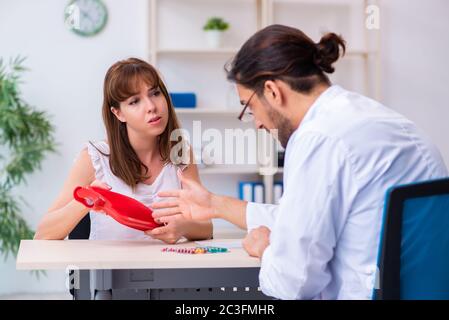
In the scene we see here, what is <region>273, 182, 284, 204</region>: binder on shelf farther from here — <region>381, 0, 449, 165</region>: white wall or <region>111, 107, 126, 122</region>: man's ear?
<region>111, 107, 126, 122</region>: man's ear

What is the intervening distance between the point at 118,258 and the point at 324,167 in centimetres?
63

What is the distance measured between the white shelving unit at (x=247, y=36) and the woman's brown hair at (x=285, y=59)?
2726 mm

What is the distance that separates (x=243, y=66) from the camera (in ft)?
5.24

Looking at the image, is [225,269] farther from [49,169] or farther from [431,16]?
[431,16]

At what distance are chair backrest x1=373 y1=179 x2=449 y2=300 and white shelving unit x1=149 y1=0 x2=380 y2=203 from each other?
3.01 m

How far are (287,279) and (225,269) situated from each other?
1.82 feet

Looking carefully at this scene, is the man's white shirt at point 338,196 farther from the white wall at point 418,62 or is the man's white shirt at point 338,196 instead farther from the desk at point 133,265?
the white wall at point 418,62

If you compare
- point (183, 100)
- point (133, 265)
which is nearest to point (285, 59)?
point (133, 265)

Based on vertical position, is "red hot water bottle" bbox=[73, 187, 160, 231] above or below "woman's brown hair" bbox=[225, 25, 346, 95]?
below

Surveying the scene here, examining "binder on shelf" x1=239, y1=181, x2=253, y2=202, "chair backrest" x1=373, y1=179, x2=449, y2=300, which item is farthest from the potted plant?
"chair backrest" x1=373, y1=179, x2=449, y2=300

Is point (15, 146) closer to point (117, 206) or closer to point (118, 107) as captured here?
point (118, 107)

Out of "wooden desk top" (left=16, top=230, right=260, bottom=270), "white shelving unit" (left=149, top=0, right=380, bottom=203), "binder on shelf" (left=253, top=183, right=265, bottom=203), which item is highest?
"white shelving unit" (left=149, top=0, right=380, bottom=203)

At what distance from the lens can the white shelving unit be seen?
4.38 meters

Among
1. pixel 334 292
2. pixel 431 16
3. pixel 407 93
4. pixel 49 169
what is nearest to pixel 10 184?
pixel 49 169
